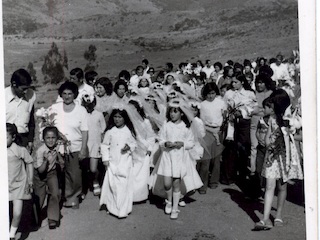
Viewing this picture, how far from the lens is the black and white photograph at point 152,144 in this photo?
1867 millimetres

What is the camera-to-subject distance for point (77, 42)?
2.98 meters

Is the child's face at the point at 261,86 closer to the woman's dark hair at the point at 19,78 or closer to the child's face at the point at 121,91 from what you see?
the child's face at the point at 121,91

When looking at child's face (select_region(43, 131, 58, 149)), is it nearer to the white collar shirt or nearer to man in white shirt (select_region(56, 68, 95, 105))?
the white collar shirt

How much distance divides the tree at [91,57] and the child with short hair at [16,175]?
1.77 metres

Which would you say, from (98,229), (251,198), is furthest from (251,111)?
(98,229)

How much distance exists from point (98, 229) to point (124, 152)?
0.46m

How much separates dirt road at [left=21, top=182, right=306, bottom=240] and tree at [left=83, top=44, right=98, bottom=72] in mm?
1786

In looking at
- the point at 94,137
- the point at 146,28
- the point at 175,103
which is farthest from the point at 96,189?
the point at 146,28

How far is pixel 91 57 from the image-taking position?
3.96 metres

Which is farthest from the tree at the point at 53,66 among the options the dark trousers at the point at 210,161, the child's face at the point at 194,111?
the dark trousers at the point at 210,161

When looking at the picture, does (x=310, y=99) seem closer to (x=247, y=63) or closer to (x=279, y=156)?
(x=279, y=156)

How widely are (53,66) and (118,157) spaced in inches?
40.2

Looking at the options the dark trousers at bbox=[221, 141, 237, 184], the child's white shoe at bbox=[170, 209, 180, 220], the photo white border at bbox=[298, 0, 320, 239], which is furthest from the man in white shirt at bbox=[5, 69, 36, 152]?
the photo white border at bbox=[298, 0, 320, 239]

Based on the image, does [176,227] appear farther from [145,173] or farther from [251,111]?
[251,111]
